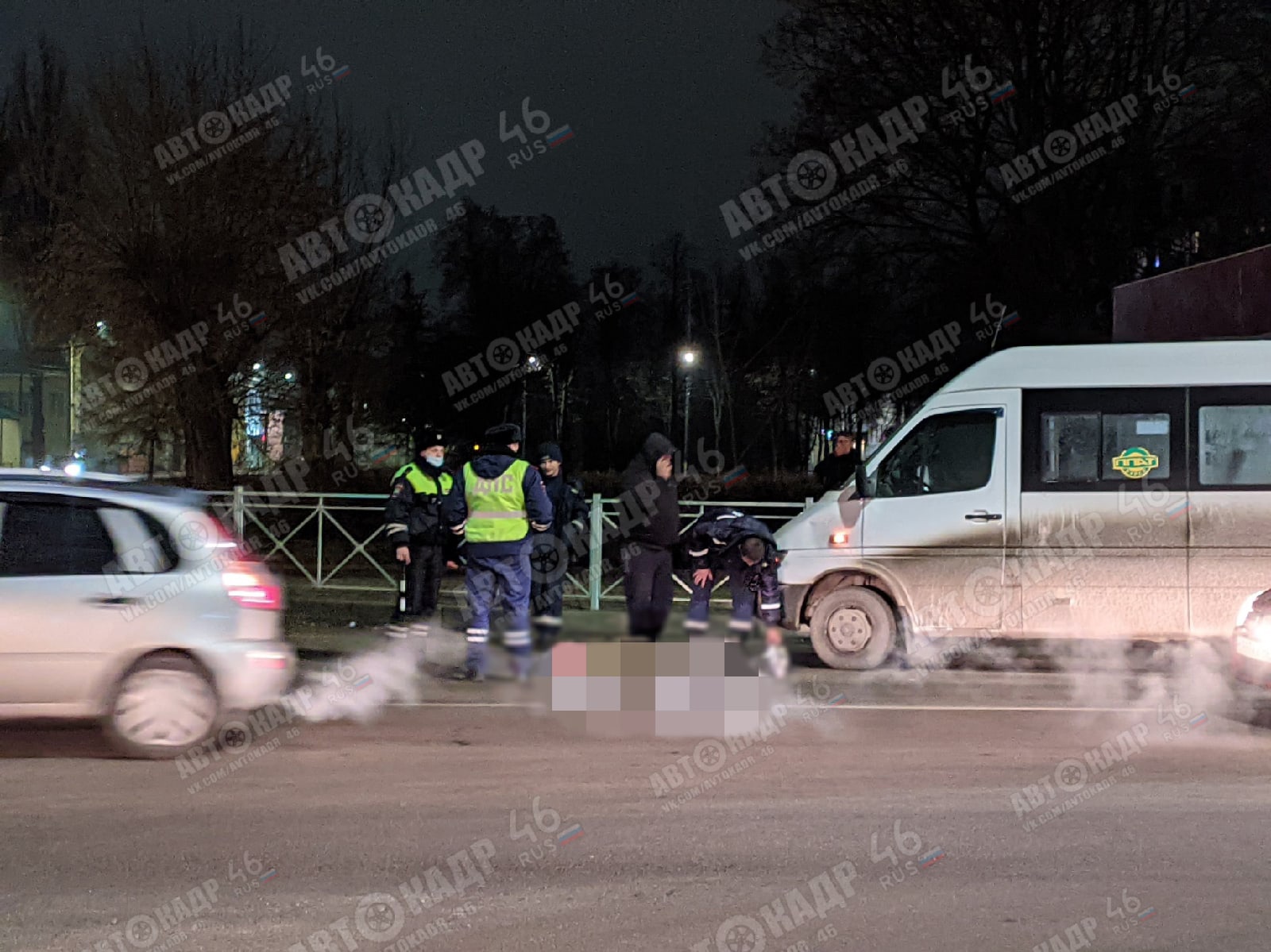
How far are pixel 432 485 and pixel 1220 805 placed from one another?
7071 millimetres

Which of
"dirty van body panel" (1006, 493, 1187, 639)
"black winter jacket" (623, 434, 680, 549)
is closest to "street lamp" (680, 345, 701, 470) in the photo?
"dirty van body panel" (1006, 493, 1187, 639)

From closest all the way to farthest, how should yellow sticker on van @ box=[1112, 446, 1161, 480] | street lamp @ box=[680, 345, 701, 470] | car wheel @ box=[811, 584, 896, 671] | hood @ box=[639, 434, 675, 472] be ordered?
hood @ box=[639, 434, 675, 472] < yellow sticker on van @ box=[1112, 446, 1161, 480] < car wheel @ box=[811, 584, 896, 671] < street lamp @ box=[680, 345, 701, 470]

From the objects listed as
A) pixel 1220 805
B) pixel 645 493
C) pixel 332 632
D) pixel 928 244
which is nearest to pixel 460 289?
pixel 928 244

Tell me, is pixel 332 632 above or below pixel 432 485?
below

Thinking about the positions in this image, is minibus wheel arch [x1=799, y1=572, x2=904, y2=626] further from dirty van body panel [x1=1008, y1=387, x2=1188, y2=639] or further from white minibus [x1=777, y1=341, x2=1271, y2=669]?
dirty van body panel [x1=1008, y1=387, x2=1188, y2=639]

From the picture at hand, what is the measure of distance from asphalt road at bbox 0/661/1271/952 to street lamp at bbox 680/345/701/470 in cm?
3692

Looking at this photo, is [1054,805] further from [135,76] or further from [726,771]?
[135,76]

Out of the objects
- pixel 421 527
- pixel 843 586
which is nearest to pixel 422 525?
pixel 421 527

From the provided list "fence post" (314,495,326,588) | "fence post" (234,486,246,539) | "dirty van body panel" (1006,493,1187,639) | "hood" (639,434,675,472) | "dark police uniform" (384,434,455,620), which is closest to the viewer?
"hood" (639,434,675,472)

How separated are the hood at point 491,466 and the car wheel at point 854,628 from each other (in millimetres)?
3095

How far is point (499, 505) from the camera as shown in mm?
9531

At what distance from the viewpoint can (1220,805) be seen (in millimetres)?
6414

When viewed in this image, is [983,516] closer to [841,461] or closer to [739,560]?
[739,560]

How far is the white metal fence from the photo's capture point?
1538cm
